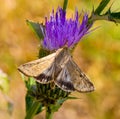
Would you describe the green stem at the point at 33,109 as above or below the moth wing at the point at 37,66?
below

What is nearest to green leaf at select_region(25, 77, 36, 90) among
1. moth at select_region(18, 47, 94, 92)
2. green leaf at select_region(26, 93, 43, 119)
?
green leaf at select_region(26, 93, 43, 119)

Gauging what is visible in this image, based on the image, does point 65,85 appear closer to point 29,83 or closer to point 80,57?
point 29,83

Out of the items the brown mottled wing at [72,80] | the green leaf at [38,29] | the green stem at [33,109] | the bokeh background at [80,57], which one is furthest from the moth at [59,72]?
the bokeh background at [80,57]

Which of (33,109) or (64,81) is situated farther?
(33,109)

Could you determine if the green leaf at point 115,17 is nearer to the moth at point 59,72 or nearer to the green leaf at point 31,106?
the moth at point 59,72

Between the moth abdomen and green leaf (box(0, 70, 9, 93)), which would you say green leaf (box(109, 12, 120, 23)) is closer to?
the moth abdomen

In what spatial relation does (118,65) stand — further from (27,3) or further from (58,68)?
(58,68)

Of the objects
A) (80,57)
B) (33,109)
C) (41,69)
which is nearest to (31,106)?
(33,109)
